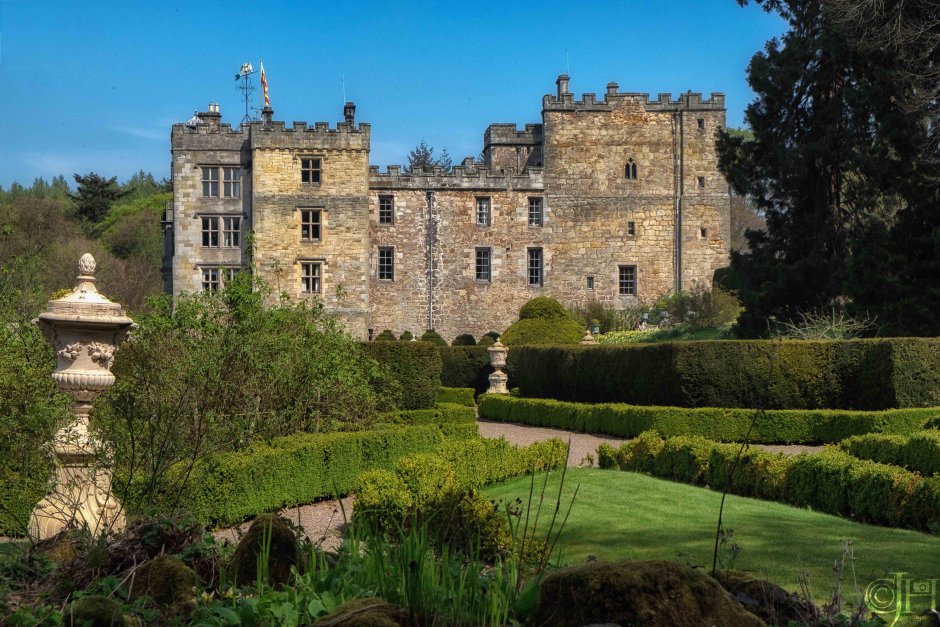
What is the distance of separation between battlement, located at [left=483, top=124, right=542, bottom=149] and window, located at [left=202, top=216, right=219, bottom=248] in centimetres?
1209

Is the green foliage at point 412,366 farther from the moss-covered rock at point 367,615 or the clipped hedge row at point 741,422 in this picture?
the moss-covered rock at point 367,615

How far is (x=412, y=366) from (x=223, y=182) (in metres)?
22.7

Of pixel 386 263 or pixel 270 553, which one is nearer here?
pixel 270 553

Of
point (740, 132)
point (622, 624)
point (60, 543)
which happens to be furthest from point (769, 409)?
point (740, 132)

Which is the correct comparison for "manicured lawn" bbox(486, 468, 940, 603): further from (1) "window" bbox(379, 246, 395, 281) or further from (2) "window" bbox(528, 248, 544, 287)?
(2) "window" bbox(528, 248, 544, 287)

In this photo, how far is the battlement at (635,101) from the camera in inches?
1529

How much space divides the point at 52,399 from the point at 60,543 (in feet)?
12.4

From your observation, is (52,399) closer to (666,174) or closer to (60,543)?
(60,543)

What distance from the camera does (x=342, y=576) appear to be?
3605 millimetres

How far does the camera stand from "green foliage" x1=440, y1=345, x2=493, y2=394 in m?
27.3

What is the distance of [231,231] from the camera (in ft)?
119

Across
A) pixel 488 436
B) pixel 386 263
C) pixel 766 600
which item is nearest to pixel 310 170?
pixel 386 263
